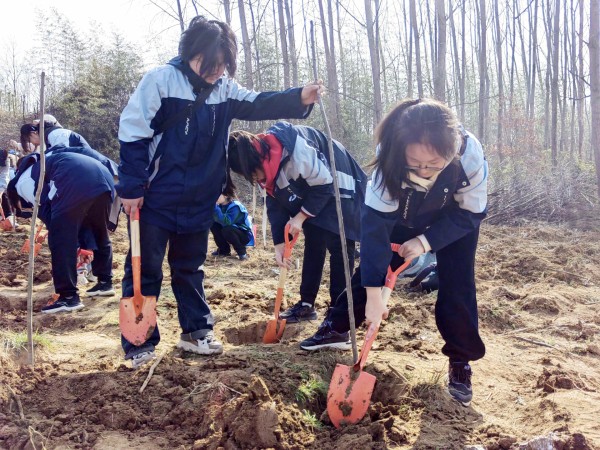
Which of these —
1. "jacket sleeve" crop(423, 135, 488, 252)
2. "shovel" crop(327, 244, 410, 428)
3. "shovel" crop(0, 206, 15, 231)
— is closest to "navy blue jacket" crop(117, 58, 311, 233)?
"jacket sleeve" crop(423, 135, 488, 252)

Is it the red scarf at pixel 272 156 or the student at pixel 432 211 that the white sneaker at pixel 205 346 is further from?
the red scarf at pixel 272 156

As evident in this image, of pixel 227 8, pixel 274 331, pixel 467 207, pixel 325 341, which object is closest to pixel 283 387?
pixel 325 341

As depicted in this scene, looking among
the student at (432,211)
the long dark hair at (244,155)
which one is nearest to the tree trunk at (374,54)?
the long dark hair at (244,155)

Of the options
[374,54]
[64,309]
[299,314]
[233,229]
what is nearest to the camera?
[299,314]

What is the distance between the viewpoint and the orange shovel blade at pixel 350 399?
7.30ft

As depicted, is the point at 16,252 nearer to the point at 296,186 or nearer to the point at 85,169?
the point at 85,169

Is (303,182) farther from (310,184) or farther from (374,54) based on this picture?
(374,54)

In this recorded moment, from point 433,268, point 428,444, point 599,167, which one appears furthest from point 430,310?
point 599,167

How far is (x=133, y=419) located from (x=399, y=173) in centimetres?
145

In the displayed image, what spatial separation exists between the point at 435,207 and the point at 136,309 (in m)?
1.49

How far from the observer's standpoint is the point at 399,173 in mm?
2043

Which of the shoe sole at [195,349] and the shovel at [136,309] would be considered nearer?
the shovel at [136,309]

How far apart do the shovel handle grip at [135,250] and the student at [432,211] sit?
1047mm

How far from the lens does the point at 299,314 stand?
3.71m
